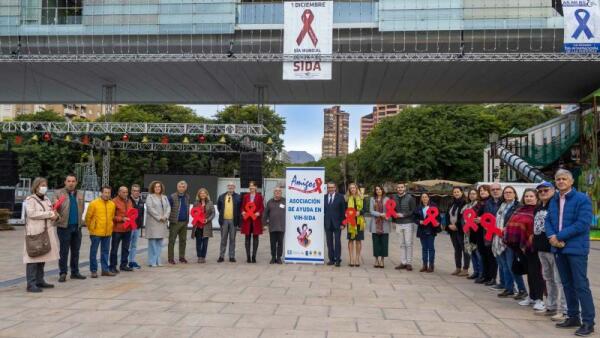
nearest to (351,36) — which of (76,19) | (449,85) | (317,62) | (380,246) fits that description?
(317,62)

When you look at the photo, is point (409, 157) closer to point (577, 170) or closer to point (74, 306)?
point (577, 170)

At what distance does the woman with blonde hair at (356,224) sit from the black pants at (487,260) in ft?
8.64

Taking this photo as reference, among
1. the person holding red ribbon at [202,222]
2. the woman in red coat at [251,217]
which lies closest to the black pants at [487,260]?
the woman in red coat at [251,217]

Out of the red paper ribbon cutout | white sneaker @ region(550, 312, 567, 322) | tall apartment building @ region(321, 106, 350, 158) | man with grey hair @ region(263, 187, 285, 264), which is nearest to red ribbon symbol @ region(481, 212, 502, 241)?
white sneaker @ region(550, 312, 567, 322)

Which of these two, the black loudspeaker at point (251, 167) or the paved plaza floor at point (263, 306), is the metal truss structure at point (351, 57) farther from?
the paved plaza floor at point (263, 306)

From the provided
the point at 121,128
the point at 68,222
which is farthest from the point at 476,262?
the point at 121,128

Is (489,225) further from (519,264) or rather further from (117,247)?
(117,247)

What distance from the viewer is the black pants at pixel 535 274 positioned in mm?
6863

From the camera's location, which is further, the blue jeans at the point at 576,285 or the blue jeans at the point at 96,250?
the blue jeans at the point at 96,250

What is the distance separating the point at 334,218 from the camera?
11289 millimetres

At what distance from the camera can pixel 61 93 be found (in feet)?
103

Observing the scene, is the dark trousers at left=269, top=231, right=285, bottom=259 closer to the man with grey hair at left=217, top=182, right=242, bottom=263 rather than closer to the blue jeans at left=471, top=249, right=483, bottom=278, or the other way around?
the man with grey hair at left=217, top=182, right=242, bottom=263

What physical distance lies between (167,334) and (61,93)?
1177 inches

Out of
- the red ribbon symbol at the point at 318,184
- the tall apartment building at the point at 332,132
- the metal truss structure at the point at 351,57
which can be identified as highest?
the tall apartment building at the point at 332,132
